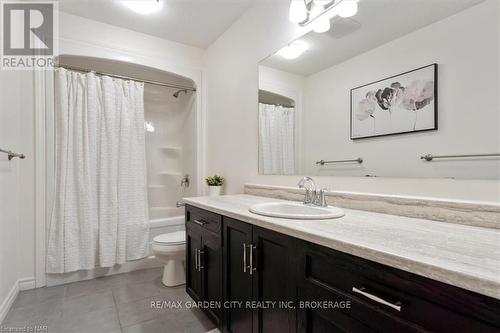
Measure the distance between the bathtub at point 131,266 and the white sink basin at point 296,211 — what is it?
1.67 meters

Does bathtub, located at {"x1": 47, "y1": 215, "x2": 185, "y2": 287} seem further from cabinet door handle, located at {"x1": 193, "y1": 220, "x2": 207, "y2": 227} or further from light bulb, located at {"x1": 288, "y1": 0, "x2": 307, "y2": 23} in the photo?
light bulb, located at {"x1": 288, "y1": 0, "x2": 307, "y2": 23}

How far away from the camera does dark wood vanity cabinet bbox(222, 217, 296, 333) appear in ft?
3.32

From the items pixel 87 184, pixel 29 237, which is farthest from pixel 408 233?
pixel 29 237

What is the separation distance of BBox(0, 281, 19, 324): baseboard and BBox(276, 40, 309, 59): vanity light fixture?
8.70 feet

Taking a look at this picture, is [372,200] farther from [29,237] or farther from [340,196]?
[29,237]

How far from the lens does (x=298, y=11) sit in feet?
5.49

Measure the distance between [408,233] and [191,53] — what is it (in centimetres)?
289

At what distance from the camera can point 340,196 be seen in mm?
1438

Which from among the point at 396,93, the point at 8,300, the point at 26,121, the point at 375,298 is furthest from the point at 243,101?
the point at 8,300

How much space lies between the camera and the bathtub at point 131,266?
224 centimetres

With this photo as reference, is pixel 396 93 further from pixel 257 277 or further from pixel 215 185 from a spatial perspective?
pixel 215 185

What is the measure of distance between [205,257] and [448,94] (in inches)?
62.0

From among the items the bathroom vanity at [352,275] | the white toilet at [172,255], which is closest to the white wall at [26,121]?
the white toilet at [172,255]

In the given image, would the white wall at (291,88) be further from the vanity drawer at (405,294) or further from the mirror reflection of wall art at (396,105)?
the vanity drawer at (405,294)
